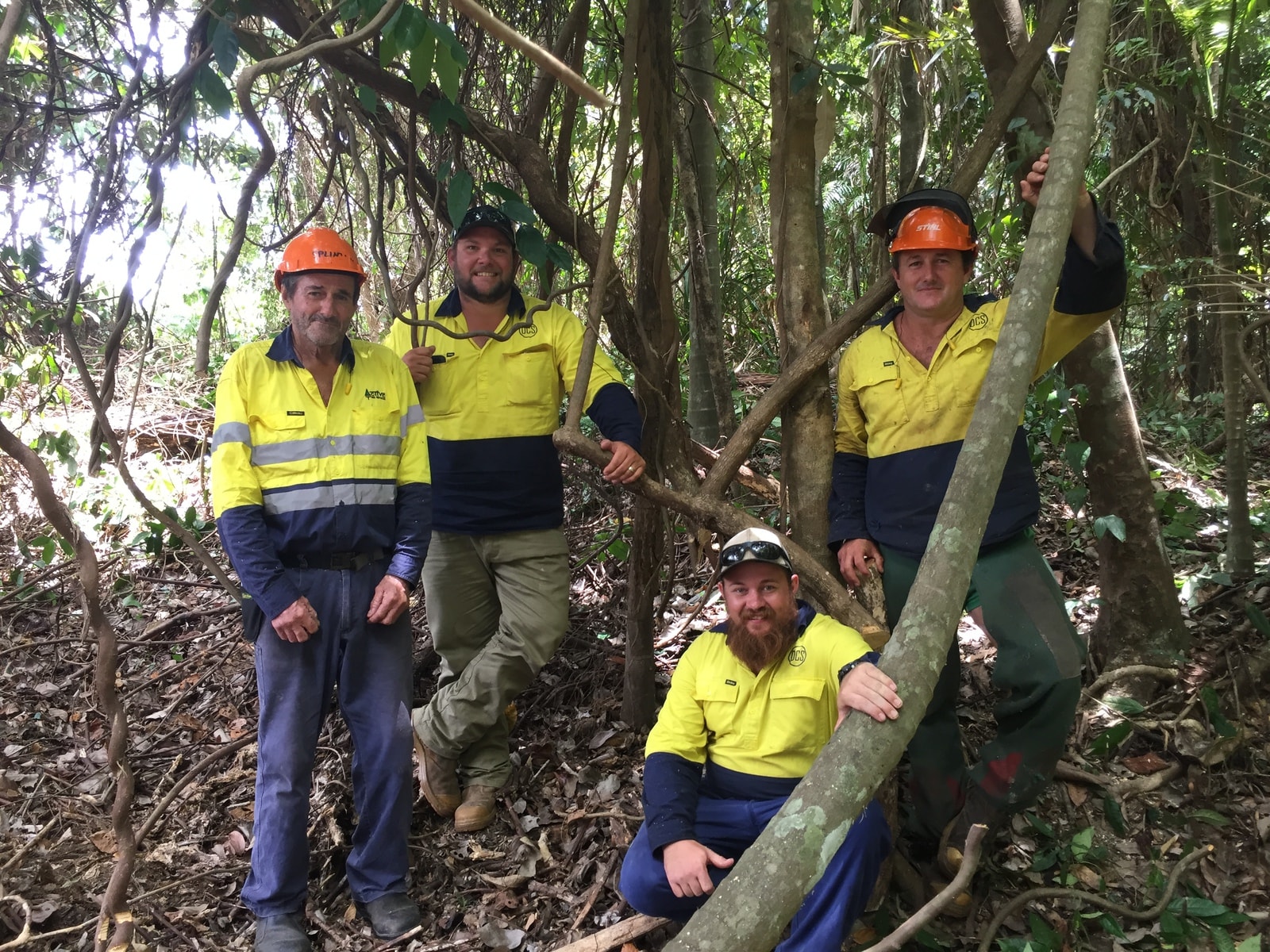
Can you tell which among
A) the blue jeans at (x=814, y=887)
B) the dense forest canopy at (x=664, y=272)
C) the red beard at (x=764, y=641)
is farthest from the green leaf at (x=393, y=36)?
the blue jeans at (x=814, y=887)

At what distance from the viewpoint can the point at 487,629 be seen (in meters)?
3.89

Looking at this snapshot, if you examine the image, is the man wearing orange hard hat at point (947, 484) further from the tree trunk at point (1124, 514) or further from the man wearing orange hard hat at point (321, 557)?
the man wearing orange hard hat at point (321, 557)

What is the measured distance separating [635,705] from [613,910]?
3.36 ft

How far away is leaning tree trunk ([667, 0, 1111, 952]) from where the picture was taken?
1.37m

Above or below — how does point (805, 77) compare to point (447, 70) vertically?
above

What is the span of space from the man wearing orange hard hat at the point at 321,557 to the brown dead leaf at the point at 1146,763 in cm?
285

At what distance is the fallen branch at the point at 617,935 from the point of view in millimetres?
2957

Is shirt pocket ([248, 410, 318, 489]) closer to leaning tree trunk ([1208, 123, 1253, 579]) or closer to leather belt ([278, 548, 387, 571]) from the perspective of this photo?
leather belt ([278, 548, 387, 571])

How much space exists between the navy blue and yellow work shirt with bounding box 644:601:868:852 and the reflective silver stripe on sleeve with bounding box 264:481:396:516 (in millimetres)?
1263

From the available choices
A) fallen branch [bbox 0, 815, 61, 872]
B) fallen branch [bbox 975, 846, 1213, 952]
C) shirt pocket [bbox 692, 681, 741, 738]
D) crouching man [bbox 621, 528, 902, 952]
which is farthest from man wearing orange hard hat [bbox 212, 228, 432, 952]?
fallen branch [bbox 975, 846, 1213, 952]

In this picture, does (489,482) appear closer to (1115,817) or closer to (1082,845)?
(1082,845)

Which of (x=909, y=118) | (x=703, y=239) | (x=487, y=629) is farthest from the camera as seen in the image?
(x=909, y=118)

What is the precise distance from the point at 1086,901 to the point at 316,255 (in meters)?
3.46

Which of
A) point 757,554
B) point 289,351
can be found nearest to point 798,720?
point 757,554
